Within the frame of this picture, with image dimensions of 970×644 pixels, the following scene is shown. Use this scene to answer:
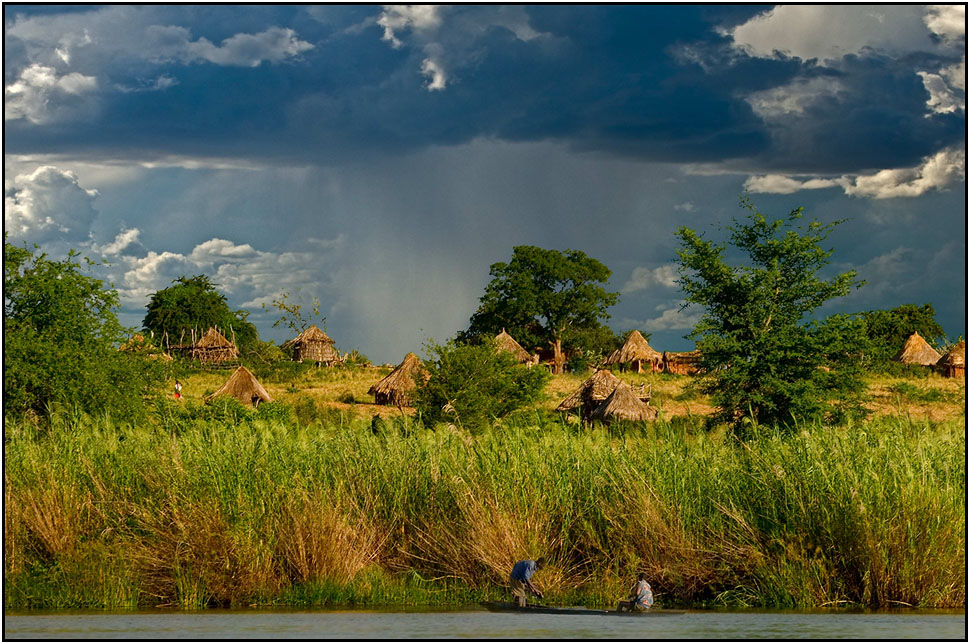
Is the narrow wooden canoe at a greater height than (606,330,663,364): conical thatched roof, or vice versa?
(606,330,663,364): conical thatched roof

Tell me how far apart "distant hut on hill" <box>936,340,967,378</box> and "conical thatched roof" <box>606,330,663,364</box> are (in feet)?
56.7

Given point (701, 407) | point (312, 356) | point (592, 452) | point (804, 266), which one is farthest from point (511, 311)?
point (592, 452)

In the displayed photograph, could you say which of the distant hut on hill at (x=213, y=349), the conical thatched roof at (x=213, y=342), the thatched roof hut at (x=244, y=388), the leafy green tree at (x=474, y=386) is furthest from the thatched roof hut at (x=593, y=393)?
the conical thatched roof at (x=213, y=342)

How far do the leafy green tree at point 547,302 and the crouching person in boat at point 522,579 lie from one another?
64587 millimetres

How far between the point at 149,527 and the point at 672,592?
525 cm

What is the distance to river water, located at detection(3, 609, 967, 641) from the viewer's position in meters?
8.04

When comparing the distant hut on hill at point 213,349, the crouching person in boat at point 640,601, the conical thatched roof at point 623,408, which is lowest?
the crouching person in boat at point 640,601

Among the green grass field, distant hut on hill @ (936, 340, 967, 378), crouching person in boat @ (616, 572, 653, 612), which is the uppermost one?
distant hut on hill @ (936, 340, 967, 378)

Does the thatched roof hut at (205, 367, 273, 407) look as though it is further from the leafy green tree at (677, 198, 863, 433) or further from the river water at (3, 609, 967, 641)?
the river water at (3, 609, 967, 641)

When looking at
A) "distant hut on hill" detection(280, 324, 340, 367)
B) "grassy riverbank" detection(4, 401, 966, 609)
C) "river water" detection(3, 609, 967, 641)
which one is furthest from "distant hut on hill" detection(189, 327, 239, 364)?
"river water" detection(3, 609, 967, 641)

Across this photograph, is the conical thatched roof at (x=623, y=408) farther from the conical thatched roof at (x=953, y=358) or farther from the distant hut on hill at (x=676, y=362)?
the distant hut on hill at (x=676, y=362)

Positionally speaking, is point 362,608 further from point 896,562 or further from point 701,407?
point 701,407

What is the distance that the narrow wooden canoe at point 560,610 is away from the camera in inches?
356

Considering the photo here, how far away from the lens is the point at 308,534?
10258 millimetres
